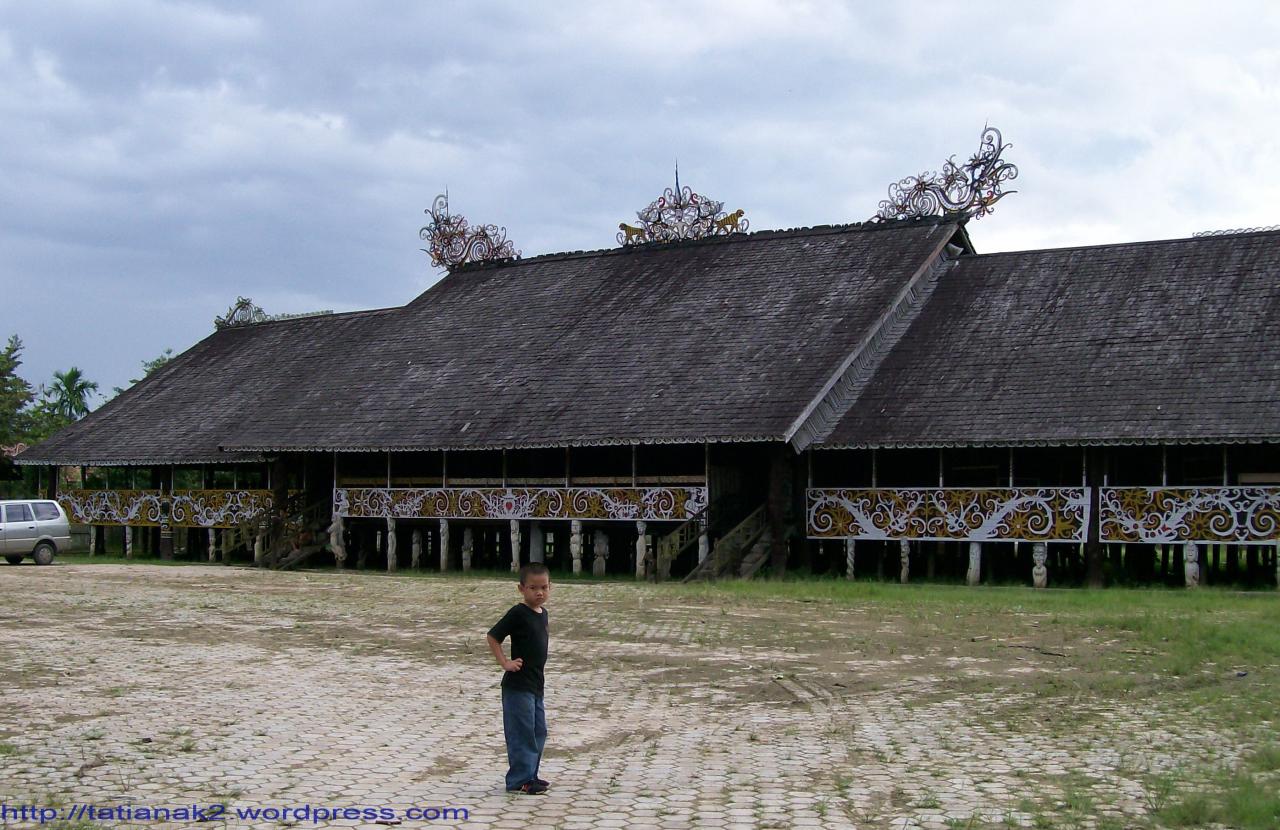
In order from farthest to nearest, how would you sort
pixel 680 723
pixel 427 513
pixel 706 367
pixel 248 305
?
pixel 248 305 < pixel 427 513 < pixel 706 367 < pixel 680 723

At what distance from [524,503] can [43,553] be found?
35.3 feet

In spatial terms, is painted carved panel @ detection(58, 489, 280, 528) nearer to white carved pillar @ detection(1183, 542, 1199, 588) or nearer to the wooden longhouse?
the wooden longhouse

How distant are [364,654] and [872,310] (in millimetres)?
15540

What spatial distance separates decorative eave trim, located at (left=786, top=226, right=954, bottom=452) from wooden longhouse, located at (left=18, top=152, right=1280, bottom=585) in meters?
0.08

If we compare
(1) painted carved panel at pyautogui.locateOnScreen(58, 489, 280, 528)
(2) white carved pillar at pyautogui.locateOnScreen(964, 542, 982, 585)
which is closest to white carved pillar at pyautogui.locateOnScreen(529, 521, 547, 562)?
(1) painted carved panel at pyautogui.locateOnScreen(58, 489, 280, 528)

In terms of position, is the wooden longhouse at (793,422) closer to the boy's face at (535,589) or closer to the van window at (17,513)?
the van window at (17,513)

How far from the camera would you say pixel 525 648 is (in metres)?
8.25

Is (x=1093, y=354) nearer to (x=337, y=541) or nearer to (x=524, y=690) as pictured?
(x=337, y=541)

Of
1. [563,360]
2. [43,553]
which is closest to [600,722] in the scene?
[563,360]

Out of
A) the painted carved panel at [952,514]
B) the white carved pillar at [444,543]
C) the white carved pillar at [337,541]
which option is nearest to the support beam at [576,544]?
the white carved pillar at [444,543]

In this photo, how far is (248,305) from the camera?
42.6 meters

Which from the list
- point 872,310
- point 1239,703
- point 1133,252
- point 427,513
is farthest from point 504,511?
point 1239,703

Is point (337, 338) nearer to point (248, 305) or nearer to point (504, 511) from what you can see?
point (248, 305)

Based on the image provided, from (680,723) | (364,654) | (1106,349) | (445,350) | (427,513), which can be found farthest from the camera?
(445,350)
